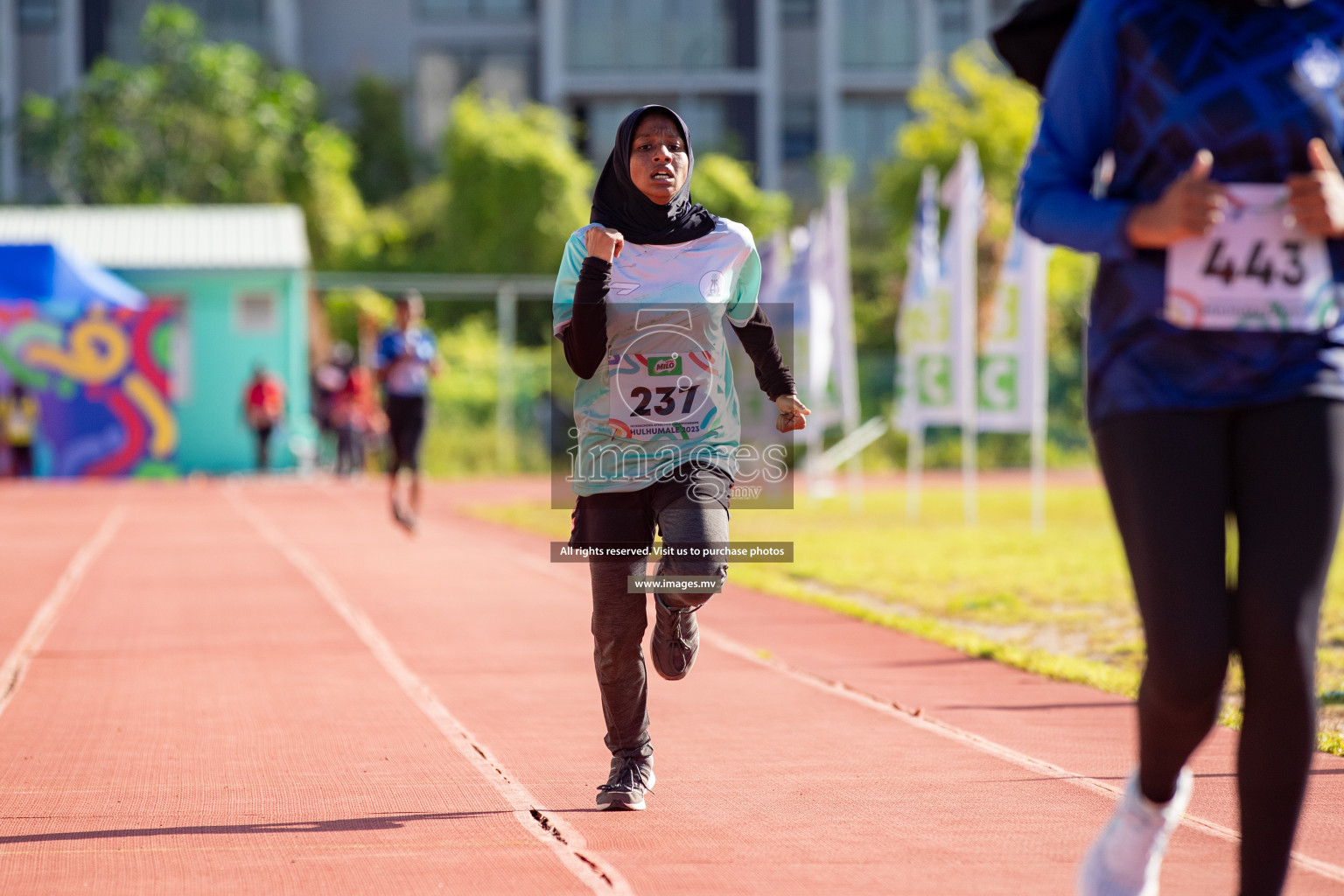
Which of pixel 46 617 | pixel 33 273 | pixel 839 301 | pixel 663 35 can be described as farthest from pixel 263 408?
pixel 663 35

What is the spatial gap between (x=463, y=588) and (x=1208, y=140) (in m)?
9.05

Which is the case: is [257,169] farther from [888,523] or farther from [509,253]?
[888,523]

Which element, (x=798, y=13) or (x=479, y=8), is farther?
(x=479, y=8)

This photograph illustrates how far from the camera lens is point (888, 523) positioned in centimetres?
1880

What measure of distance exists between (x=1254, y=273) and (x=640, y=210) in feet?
7.04

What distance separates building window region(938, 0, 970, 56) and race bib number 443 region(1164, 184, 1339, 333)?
47.5 meters

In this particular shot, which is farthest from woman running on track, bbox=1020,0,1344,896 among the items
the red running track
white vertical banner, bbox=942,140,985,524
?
white vertical banner, bbox=942,140,985,524

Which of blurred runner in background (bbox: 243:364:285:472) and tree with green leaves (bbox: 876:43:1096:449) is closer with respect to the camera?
blurred runner in background (bbox: 243:364:285:472)

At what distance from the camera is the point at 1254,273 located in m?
Answer: 3.13

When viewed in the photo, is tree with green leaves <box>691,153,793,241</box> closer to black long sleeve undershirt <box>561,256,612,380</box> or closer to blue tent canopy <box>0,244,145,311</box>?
blue tent canopy <box>0,244,145,311</box>

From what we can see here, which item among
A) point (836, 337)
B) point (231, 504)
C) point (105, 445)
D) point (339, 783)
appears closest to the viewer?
point (339, 783)

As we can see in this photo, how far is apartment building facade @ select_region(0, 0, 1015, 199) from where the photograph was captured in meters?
47.8

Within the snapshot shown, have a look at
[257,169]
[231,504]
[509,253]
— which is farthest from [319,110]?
[231,504]

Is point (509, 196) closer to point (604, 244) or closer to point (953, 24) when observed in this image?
point (953, 24)
